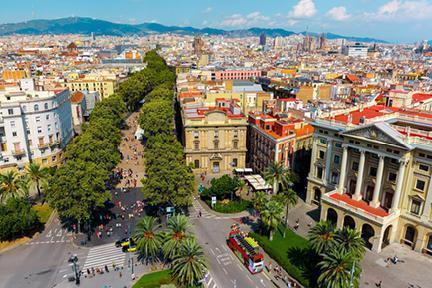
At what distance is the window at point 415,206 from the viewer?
189ft

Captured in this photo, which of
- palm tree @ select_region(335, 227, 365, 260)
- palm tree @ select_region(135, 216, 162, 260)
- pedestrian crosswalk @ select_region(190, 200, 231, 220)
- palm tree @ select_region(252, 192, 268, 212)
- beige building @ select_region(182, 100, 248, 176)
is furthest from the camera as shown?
beige building @ select_region(182, 100, 248, 176)

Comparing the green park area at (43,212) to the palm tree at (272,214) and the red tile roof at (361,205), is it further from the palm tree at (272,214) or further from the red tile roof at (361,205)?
A: the red tile roof at (361,205)

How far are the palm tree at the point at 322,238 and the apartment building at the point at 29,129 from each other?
71104 mm

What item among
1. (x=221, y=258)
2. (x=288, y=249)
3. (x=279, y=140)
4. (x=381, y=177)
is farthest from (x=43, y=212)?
(x=381, y=177)

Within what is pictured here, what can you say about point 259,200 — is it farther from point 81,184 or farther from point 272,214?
point 81,184

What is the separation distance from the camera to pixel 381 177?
196 ft

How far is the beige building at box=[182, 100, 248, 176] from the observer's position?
3602 inches

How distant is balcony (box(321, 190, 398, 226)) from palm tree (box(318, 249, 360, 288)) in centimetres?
1506

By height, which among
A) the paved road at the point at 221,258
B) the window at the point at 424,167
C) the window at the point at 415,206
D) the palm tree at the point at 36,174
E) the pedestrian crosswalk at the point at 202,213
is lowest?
the paved road at the point at 221,258

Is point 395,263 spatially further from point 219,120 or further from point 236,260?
point 219,120

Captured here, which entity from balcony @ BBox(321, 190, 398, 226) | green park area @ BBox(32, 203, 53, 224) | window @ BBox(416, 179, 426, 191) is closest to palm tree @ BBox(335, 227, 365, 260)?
balcony @ BBox(321, 190, 398, 226)

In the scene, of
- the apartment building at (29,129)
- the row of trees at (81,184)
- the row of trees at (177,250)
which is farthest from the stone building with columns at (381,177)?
the apartment building at (29,129)

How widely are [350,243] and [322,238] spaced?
3.91 meters

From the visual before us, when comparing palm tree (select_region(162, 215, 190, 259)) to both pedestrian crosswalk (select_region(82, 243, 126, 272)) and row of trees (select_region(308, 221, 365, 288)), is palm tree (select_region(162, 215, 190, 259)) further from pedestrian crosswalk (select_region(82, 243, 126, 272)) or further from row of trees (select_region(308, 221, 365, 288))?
row of trees (select_region(308, 221, 365, 288))
